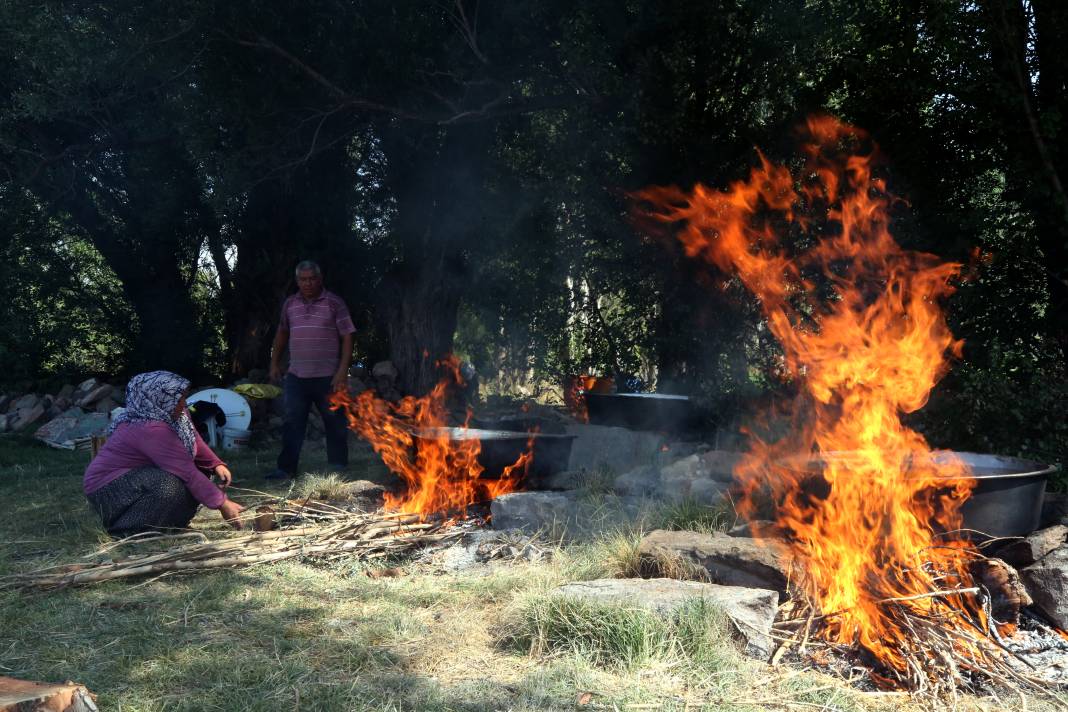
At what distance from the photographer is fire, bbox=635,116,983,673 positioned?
3.80 meters

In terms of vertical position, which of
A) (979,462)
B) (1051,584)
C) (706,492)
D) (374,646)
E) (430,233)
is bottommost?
(374,646)

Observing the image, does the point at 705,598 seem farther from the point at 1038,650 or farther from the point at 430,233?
the point at 430,233

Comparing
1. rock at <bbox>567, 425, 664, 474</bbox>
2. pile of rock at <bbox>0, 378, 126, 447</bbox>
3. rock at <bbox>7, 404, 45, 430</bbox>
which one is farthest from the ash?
rock at <bbox>7, 404, 45, 430</bbox>

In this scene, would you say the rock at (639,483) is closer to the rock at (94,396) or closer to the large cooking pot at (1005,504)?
the large cooking pot at (1005,504)

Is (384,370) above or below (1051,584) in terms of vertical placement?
above

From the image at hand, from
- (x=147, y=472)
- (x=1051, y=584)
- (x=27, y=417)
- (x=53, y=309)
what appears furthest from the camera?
(x=53, y=309)

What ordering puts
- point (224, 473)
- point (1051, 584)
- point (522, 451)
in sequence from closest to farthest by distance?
point (1051, 584), point (224, 473), point (522, 451)

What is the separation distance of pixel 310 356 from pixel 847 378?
16.1 ft

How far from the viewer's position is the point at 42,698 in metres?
2.34

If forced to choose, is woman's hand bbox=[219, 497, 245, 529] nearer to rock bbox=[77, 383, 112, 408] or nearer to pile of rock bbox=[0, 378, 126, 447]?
pile of rock bbox=[0, 378, 126, 447]

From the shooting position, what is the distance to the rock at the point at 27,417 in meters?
11.7

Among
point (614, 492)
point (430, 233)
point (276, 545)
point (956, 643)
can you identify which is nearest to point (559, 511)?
point (614, 492)

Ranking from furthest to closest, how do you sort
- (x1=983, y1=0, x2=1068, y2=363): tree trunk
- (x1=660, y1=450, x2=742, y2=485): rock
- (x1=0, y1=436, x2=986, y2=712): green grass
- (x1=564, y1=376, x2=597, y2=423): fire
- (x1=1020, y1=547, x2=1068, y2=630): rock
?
(x1=564, y1=376, x2=597, y2=423): fire, (x1=983, y1=0, x2=1068, y2=363): tree trunk, (x1=660, y1=450, x2=742, y2=485): rock, (x1=1020, y1=547, x2=1068, y2=630): rock, (x1=0, y1=436, x2=986, y2=712): green grass

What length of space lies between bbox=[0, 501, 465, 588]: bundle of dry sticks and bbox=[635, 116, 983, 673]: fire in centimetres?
231
